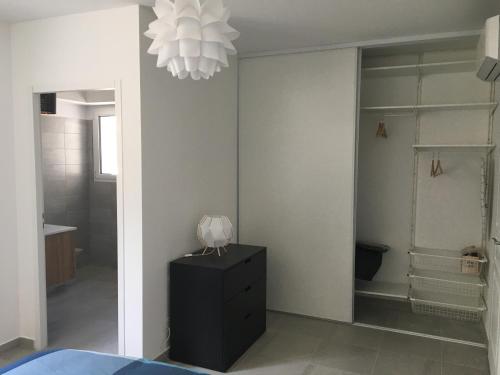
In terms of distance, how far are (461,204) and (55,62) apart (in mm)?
3773

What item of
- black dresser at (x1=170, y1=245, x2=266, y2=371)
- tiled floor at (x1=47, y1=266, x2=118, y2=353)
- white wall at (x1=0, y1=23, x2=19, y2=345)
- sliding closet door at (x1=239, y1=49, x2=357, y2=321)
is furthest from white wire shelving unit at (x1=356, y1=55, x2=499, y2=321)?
white wall at (x1=0, y1=23, x2=19, y2=345)

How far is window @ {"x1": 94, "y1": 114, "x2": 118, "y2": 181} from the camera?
543 centimetres

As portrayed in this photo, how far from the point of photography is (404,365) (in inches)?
121

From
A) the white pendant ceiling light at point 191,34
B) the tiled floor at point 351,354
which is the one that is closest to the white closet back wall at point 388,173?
the tiled floor at point 351,354

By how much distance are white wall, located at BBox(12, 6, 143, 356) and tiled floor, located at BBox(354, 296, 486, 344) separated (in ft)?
7.25

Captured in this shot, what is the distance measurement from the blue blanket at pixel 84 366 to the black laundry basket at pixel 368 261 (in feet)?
8.85

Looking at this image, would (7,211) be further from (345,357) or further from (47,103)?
(345,357)

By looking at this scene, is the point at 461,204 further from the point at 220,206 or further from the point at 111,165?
the point at 111,165

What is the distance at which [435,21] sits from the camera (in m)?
3.03

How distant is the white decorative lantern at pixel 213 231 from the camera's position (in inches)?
127

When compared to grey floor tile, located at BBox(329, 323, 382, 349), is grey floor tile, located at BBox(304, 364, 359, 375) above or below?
below

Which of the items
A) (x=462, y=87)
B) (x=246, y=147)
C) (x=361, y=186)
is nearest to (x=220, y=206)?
(x=246, y=147)

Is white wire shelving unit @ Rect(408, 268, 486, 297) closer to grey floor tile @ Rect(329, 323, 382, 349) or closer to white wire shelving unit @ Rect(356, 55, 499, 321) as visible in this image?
white wire shelving unit @ Rect(356, 55, 499, 321)

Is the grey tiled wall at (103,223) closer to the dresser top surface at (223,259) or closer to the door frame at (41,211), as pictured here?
the door frame at (41,211)
